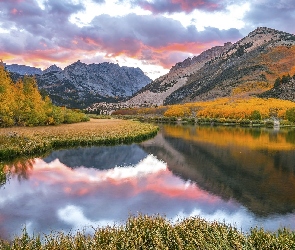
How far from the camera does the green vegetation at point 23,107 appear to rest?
68562mm

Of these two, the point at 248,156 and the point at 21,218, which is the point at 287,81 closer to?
the point at 248,156

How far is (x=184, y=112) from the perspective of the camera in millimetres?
183250

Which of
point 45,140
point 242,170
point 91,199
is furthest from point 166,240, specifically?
point 45,140

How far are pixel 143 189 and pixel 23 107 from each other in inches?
2247

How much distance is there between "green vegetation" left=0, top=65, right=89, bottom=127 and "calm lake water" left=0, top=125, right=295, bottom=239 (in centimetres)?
2767

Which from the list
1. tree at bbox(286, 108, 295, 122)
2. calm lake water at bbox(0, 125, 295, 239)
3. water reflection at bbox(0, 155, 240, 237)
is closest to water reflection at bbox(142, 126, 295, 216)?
calm lake water at bbox(0, 125, 295, 239)

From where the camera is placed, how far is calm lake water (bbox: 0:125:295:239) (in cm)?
2188

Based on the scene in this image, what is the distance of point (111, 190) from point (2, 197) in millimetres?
8959

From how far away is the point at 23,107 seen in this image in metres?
77.8

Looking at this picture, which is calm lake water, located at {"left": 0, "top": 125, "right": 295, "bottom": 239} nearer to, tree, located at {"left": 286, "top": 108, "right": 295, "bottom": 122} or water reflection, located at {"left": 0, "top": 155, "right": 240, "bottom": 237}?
water reflection, located at {"left": 0, "top": 155, "right": 240, "bottom": 237}

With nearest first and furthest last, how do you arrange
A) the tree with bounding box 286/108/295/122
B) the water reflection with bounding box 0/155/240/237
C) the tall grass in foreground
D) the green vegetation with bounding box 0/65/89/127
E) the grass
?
the tall grass in foreground, the water reflection with bounding box 0/155/240/237, the grass, the green vegetation with bounding box 0/65/89/127, the tree with bounding box 286/108/295/122

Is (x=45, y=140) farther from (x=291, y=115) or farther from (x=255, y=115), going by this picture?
(x=255, y=115)

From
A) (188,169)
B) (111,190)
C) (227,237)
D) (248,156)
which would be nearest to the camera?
(227,237)

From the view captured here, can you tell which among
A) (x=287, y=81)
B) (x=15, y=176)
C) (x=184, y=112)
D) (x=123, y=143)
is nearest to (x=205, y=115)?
(x=184, y=112)
